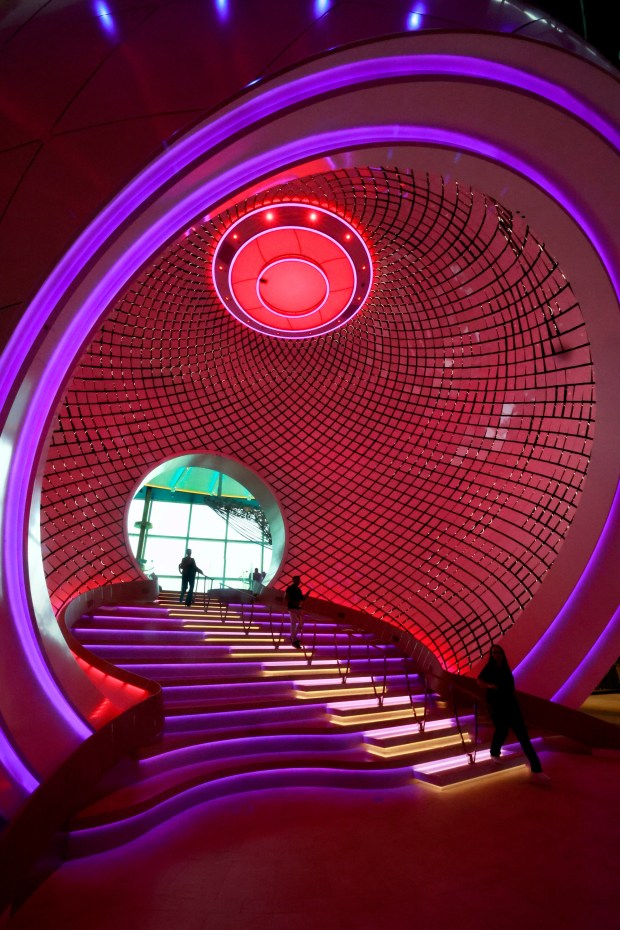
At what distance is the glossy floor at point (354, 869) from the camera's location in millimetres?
2908

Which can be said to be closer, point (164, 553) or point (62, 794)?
point (62, 794)

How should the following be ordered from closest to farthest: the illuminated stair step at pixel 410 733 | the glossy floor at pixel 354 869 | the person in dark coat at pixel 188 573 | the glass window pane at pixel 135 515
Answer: the glossy floor at pixel 354 869
the illuminated stair step at pixel 410 733
the person in dark coat at pixel 188 573
the glass window pane at pixel 135 515

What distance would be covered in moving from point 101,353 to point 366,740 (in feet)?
37.2

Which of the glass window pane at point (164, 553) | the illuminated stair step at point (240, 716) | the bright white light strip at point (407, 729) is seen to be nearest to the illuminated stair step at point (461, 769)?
the bright white light strip at point (407, 729)

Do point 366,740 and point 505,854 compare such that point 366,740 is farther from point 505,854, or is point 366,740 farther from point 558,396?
point 558,396

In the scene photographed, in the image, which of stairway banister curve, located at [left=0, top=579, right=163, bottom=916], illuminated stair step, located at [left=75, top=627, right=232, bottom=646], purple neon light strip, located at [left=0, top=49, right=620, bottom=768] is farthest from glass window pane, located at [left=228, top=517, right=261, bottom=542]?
purple neon light strip, located at [left=0, top=49, right=620, bottom=768]

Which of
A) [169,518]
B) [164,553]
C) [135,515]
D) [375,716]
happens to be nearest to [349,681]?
[375,716]

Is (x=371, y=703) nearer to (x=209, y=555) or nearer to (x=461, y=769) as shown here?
(x=461, y=769)

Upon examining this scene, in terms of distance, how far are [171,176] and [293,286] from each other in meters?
9.34

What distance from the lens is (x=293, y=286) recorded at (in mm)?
13109

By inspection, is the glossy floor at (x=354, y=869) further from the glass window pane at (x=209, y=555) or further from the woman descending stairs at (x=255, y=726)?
the glass window pane at (x=209, y=555)

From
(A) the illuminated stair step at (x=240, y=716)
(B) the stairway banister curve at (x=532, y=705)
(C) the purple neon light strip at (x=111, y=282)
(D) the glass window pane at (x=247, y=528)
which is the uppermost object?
(C) the purple neon light strip at (x=111, y=282)

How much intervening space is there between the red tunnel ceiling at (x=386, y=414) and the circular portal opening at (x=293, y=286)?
4.57 ft

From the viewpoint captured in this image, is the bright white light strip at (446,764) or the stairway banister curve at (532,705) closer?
the bright white light strip at (446,764)
